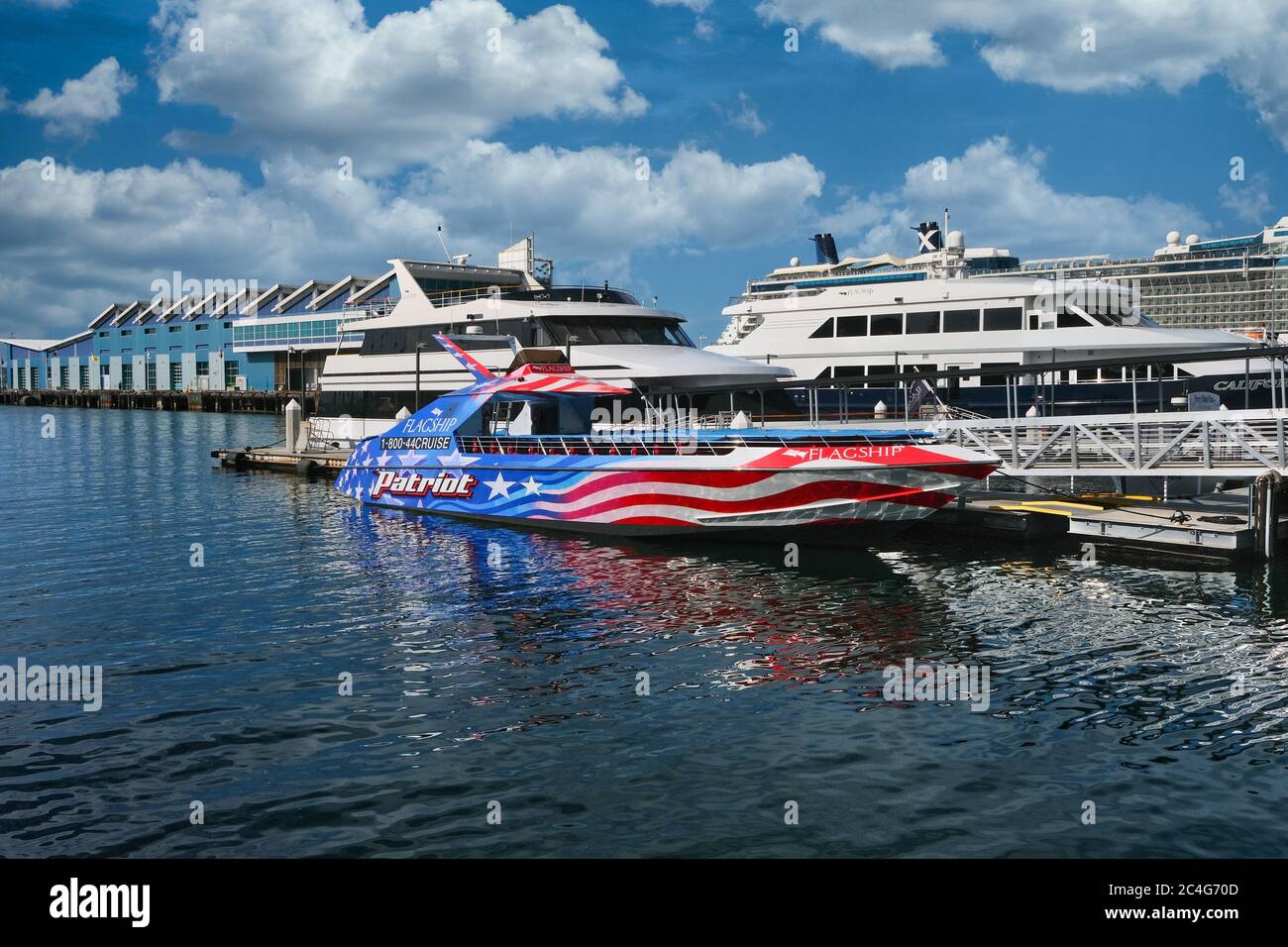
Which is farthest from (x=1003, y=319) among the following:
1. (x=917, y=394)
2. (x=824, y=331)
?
(x=824, y=331)

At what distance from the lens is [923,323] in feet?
116

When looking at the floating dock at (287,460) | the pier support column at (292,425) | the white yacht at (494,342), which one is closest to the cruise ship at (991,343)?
the white yacht at (494,342)

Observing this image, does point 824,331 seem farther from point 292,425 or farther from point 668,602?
point 668,602

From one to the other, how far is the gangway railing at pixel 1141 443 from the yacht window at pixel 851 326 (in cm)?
1182

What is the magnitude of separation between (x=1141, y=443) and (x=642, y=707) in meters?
15.6

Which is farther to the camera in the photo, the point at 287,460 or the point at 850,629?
the point at 287,460

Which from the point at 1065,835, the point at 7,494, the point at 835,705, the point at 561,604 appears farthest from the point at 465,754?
the point at 7,494

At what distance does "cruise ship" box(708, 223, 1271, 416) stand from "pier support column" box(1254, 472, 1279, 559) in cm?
1076

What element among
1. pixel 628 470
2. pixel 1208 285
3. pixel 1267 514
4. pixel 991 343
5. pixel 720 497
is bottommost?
pixel 1267 514

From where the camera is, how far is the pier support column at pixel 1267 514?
59.5 feet

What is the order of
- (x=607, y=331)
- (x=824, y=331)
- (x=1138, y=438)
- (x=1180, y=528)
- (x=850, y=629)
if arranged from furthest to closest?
(x=824, y=331), (x=607, y=331), (x=1138, y=438), (x=1180, y=528), (x=850, y=629)

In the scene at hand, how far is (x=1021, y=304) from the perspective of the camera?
33438mm

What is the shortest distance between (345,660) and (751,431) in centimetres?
1073

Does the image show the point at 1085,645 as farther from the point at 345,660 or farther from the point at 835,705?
the point at 345,660
